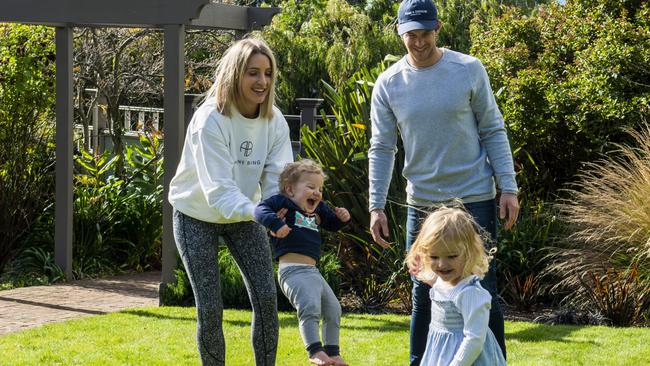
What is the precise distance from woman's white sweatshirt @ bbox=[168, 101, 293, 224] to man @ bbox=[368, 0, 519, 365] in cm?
56

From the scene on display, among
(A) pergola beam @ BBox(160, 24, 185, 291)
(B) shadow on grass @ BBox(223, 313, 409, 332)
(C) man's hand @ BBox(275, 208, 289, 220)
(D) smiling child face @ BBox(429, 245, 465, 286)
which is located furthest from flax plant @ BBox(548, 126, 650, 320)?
(D) smiling child face @ BBox(429, 245, 465, 286)

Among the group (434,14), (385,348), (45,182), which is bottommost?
(385,348)

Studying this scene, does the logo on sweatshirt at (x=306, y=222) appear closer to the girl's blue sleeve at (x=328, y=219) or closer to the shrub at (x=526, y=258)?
the girl's blue sleeve at (x=328, y=219)

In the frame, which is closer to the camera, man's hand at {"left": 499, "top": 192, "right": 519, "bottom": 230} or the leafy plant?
man's hand at {"left": 499, "top": 192, "right": 519, "bottom": 230}

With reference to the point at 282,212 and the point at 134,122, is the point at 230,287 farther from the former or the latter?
the point at 134,122

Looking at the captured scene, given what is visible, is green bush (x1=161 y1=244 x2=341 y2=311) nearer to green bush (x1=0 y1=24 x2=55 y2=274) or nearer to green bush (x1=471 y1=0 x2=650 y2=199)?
green bush (x1=471 y1=0 x2=650 y2=199)

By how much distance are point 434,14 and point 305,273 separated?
1.29 m

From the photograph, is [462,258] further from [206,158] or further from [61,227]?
[61,227]

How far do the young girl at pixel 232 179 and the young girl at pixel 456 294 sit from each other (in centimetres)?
92

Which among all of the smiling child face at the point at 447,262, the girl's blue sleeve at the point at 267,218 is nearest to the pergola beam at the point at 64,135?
the girl's blue sleeve at the point at 267,218

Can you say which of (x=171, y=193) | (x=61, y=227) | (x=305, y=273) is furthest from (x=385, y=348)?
(x=61, y=227)

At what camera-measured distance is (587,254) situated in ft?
27.0

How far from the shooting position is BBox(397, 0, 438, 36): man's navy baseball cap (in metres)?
4.64

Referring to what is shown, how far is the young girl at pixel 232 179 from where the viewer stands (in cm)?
453
